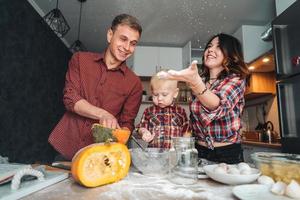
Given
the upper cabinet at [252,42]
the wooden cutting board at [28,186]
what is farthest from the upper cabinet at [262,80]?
the wooden cutting board at [28,186]

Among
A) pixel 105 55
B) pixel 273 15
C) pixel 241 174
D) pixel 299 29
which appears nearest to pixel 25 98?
pixel 105 55

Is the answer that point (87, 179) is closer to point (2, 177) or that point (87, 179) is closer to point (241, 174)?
point (2, 177)

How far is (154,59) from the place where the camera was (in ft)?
12.2

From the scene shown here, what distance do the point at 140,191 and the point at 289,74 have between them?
185cm

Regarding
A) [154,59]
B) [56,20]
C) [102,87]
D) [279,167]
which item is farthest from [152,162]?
[154,59]

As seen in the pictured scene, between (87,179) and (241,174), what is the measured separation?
396 mm

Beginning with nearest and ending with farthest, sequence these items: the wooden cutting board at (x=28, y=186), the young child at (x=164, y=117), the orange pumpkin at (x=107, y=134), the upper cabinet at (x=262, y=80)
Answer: the wooden cutting board at (x=28, y=186) → the orange pumpkin at (x=107, y=134) → the young child at (x=164, y=117) → the upper cabinet at (x=262, y=80)

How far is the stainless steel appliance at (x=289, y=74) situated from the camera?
1.81 m

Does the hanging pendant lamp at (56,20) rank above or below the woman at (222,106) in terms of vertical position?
above

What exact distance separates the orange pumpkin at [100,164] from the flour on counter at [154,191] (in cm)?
3

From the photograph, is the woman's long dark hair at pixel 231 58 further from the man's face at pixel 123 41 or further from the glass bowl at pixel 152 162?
the glass bowl at pixel 152 162

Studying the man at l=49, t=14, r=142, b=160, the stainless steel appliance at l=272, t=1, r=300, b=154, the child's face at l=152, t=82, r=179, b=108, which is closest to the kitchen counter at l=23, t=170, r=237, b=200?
the man at l=49, t=14, r=142, b=160

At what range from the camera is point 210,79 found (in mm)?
1219

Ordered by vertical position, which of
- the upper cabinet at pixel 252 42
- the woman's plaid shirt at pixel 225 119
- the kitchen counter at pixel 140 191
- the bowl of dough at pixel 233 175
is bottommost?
the kitchen counter at pixel 140 191
